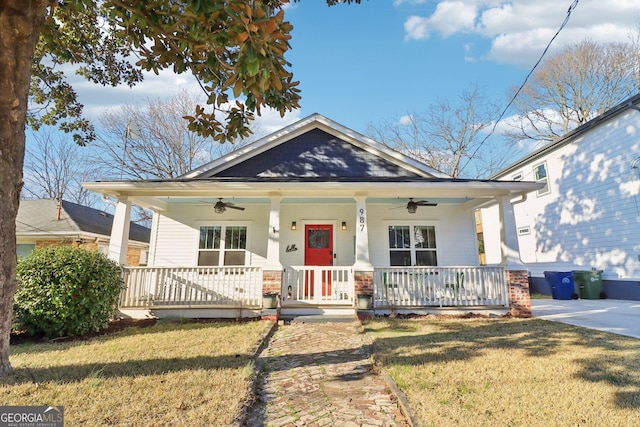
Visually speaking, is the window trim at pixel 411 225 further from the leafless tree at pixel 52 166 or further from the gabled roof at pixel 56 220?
the leafless tree at pixel 52 166

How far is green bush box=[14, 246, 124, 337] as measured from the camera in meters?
5.48

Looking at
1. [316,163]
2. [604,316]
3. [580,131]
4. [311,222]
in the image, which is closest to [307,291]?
[311,222]

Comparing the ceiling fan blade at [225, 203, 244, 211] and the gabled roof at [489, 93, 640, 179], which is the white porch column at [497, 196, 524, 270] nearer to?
the gabled roof at [489, 93, 640, 179]

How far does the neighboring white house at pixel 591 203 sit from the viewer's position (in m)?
9.79

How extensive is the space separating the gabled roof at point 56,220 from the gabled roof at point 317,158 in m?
9.19

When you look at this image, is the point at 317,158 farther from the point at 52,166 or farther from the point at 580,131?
the point at 52,166

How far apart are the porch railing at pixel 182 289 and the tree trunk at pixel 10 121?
4.24 m

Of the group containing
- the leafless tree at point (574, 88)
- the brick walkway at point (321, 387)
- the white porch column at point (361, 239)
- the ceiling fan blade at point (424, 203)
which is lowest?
the brick walkway at point (321, 387)

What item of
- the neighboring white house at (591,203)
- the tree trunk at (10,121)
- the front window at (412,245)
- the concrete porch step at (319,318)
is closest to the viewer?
the tree trunk at (10,121)

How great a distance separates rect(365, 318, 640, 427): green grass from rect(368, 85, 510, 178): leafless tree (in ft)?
60.1

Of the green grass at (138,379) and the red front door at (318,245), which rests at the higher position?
the red front door at (318,245)

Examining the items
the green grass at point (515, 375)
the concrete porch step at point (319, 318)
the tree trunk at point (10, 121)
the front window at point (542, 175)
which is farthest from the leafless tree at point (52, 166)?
the front window at point (542, 175)

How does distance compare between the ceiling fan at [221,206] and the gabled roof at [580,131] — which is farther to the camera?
the gabled roof at [580,131]

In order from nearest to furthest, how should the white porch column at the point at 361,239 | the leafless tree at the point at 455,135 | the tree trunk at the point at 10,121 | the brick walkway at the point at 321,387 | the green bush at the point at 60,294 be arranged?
the brick walkway at the point at 321,387
the tree trunk at the point at 10,121
the green bush at the point at 60,294
the white porch column at the point at 361,239
the leafless tree at the point at 455,135
